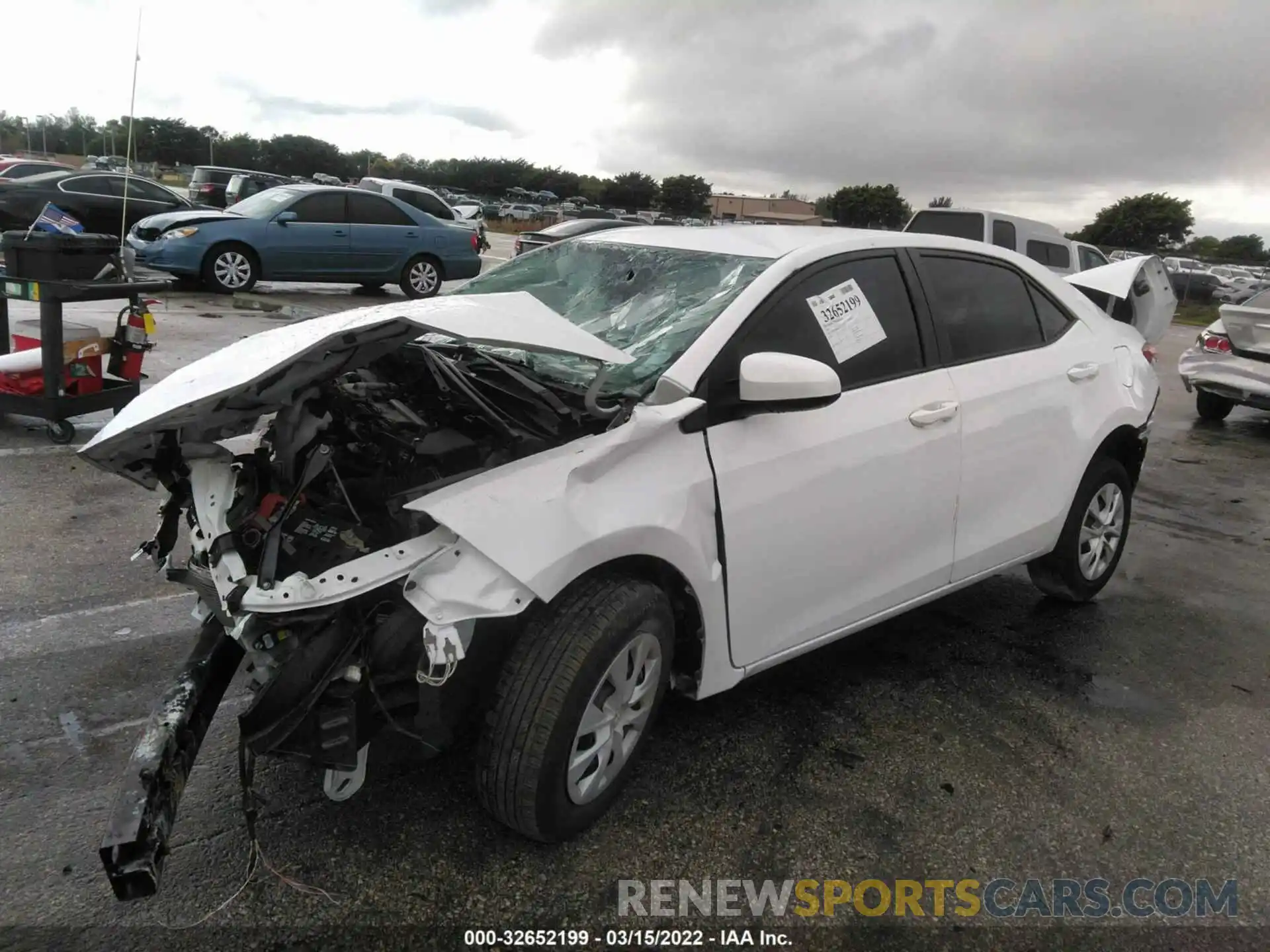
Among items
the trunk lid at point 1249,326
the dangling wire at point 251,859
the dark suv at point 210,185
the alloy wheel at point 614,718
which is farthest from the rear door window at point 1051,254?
the dark suv at point 210,185

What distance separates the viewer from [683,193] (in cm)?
6425

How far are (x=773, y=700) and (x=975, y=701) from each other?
2.52 ft

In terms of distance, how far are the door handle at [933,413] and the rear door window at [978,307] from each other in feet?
0.75

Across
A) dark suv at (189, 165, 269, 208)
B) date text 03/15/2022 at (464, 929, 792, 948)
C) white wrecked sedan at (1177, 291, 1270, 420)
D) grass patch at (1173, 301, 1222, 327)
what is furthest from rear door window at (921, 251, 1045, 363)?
grass patch at (1173, 301, 1222, 327)

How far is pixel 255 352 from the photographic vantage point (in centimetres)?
253

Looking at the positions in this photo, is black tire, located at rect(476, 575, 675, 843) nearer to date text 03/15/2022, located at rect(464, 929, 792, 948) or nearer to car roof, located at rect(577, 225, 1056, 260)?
date text 03/15/2022, located at rect(464, 929, 792, 948)

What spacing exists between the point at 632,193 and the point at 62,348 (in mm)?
70374

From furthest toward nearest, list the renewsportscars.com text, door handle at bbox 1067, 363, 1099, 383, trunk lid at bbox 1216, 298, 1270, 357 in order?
trunk lid at bbox 1216, 298, 1270, 357 < door handle at bbox 1067, 363, 1099, 383 < the renewsportscars.com text

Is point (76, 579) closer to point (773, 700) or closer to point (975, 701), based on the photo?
point (773, 700)

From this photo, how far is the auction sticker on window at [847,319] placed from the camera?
10.2ft

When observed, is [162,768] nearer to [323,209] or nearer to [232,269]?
[232,269]

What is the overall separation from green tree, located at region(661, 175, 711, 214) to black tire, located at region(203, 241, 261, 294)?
46.7 metres

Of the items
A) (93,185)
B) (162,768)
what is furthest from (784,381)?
(93,185)

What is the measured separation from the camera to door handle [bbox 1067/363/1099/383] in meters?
3.95
